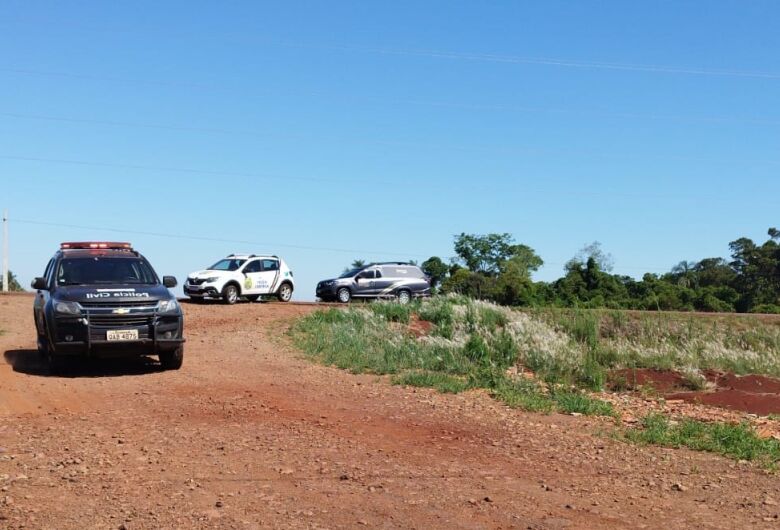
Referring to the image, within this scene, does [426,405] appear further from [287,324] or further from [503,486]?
[287,324]

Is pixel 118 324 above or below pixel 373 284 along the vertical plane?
below

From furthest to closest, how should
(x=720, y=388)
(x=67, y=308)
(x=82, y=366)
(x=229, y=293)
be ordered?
(x=229, y=293)
(x=720, y=388)
(x=82, y=366)
(x=67, y=308)

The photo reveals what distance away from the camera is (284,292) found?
1234 inches

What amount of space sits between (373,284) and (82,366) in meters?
19.8

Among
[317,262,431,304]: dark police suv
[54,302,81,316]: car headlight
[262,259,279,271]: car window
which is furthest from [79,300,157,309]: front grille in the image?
[317,262,431,304]: dark police suv

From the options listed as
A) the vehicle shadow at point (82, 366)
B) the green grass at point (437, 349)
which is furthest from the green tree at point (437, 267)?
the vehicle shadow at point (82, 366)

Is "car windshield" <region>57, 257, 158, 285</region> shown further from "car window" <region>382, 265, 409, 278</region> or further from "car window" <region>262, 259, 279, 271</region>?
"car window" <region>382, 265, 409, 278</region>

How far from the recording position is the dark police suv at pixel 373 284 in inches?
1321

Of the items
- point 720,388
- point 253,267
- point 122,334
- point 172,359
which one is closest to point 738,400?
point 720,388

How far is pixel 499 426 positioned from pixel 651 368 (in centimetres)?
867

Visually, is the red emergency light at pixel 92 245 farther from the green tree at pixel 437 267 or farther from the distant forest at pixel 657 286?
the green tree at pixel 437 267

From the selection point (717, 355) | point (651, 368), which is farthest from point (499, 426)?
point (717, 355)

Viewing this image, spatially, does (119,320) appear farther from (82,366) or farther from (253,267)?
(253,267)

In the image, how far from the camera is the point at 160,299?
1354cm
